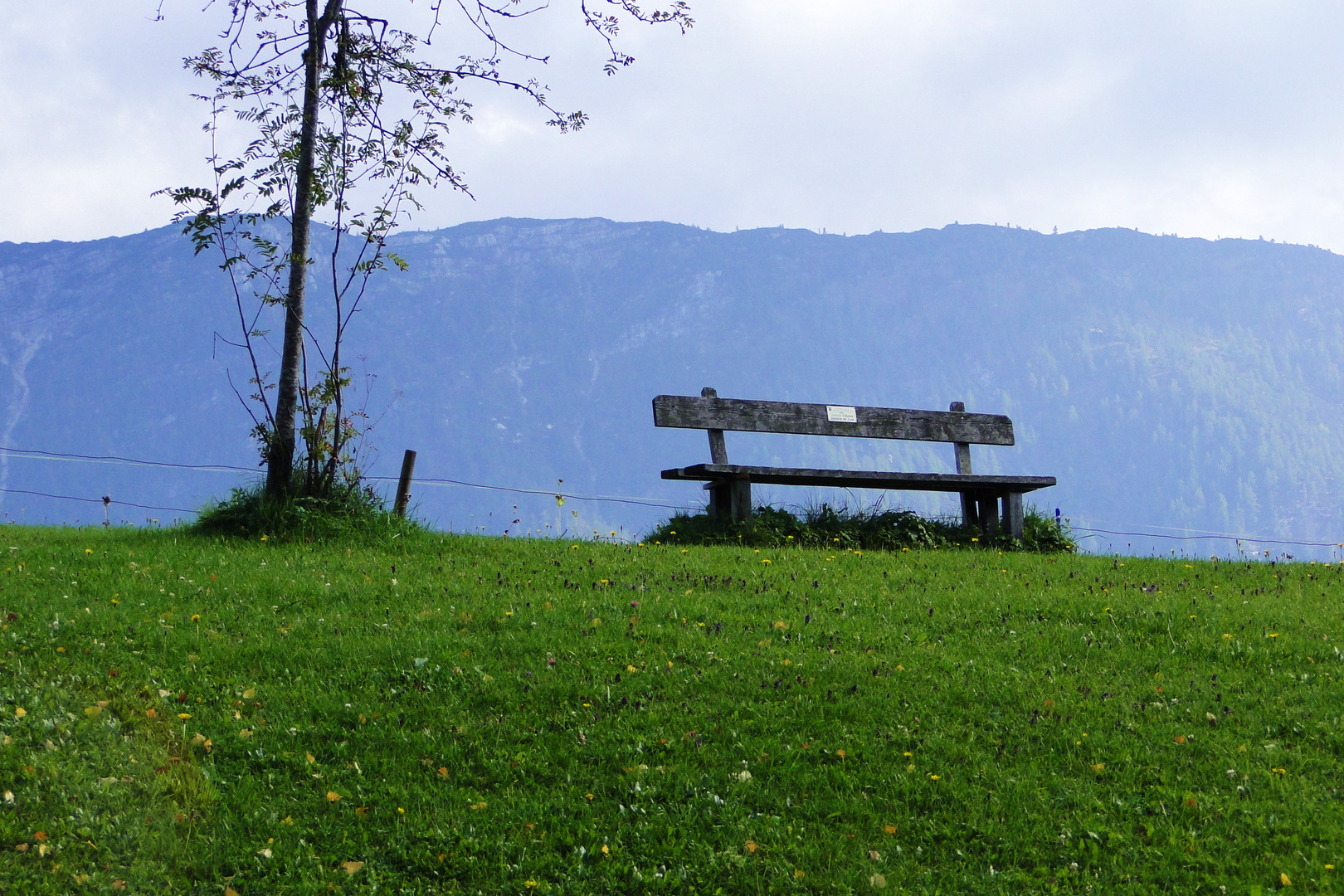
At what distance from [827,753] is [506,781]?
5.24 feet

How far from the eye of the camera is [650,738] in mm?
5133

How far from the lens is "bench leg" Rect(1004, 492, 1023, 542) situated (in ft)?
40.2

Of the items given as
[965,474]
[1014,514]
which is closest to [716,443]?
[965,474]

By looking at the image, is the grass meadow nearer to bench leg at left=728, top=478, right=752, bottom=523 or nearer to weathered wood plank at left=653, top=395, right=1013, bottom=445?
bench leg at left=728, top=478, right=752, bottom=523

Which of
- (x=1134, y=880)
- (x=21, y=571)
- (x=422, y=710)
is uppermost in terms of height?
(x=21, y=571)

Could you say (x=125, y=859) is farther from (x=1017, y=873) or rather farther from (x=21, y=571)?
(x=21, y=571)

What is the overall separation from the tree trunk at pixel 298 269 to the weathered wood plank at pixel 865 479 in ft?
Result: 13.1

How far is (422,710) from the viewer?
17.8ft

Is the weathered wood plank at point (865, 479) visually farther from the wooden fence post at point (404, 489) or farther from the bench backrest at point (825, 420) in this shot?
the wooden fence post at point (404, 489)

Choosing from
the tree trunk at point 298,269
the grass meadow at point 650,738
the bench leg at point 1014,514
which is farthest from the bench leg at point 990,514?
the tree trunk at point 298,269

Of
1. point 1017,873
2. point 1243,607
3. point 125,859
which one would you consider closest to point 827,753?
point 1017,873


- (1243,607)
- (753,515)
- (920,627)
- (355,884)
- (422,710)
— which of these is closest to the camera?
(355,884)

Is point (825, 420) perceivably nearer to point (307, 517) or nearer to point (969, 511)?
point (969, 511)

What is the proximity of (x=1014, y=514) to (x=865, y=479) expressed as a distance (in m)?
1.95
